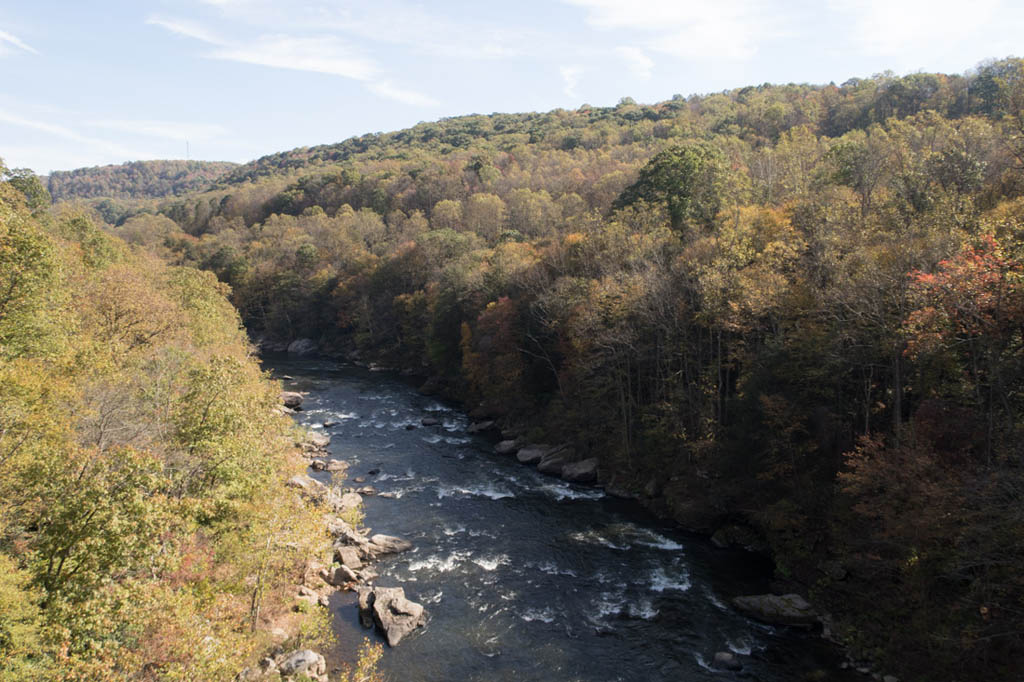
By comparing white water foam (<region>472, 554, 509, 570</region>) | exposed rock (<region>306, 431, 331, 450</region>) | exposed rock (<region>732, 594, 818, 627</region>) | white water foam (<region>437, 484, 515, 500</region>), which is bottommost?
white water foam (<region>472, 554, 509, 570</region>)

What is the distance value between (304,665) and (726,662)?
52.6ft

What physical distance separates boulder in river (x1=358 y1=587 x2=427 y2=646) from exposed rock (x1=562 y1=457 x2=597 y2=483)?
17.6m

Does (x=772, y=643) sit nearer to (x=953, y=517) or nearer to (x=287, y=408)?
(x=953, y=517)

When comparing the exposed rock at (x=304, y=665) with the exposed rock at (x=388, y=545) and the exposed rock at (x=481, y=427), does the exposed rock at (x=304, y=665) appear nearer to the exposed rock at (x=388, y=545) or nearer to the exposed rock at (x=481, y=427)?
the exposed rock at (x=388, y=545)

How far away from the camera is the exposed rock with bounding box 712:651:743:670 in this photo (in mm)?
21562

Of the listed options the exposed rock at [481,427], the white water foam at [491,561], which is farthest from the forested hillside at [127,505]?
the exposed rock at [481,427]

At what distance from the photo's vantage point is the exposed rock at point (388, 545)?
30891 millimetres

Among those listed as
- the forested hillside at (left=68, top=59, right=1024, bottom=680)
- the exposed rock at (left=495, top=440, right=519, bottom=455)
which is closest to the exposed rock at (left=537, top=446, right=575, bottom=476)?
the forested hillside at (left=68, top=59, right=1024, bottom=680)

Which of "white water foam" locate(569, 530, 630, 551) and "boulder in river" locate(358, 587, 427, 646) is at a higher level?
"boulder in river" locate(358, 587, 427, 646)

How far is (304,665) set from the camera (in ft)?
67.0

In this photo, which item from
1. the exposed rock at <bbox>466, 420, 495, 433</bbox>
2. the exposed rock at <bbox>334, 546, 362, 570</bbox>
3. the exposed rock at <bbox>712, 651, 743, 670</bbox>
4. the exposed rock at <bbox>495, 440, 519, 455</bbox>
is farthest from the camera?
the exposed rock at <bbox>466, 420, 495, 433</bbox>

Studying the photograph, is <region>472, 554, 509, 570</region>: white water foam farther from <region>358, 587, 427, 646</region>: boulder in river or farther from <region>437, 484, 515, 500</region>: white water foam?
<region>437, 484, 515, 500</region>: white water foam

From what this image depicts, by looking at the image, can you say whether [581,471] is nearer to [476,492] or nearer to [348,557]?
[476,492]

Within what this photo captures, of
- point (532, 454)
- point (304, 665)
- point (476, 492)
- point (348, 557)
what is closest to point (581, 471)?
point (532, 454)
